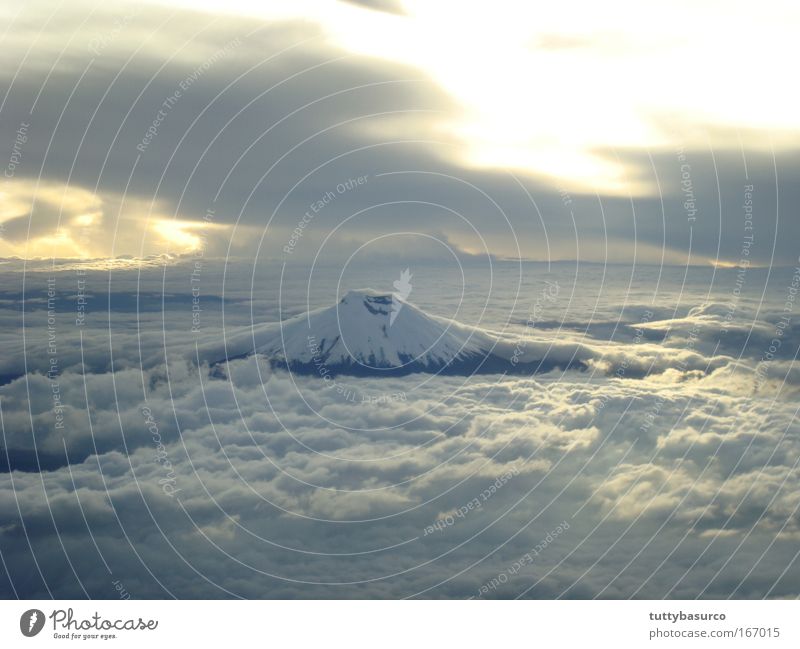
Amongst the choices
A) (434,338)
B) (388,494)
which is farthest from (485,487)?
(434,338)

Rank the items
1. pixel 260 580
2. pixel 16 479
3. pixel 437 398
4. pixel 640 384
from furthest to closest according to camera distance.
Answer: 1. pixel 640 384
2. pixel 437 398
3. pixel 16 479
4. pixel 260 580

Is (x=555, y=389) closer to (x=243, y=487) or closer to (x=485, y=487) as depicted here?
(x=485, y=487)

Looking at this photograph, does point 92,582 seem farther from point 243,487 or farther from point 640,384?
point 640,384

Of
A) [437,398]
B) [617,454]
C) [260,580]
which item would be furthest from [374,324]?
[260,580]

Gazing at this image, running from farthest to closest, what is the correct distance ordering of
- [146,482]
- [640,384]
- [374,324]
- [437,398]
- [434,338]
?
[434,338] → [374,324] → [640,384] → [437,398] → [146,482]

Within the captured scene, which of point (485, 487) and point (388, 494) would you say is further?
point (485, 487)

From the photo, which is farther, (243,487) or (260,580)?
(243,487)

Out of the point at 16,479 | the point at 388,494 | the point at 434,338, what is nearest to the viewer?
the point at 388,494

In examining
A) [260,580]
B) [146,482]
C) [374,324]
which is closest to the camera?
[260,580]

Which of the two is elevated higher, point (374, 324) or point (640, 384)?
point (374, 324)
